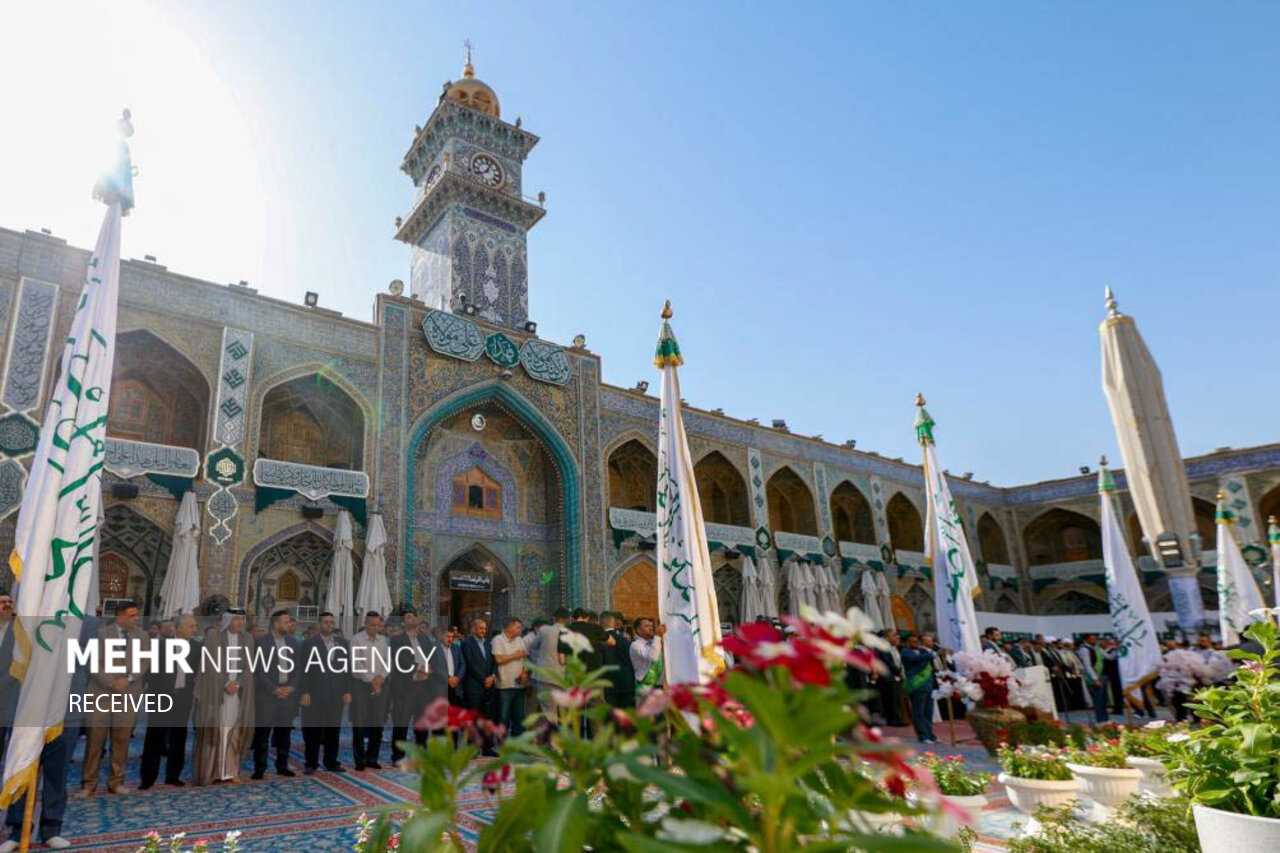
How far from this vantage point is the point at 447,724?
1153 millimetres

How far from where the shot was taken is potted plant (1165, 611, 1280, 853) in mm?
1949

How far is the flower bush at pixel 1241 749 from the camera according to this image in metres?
2.04

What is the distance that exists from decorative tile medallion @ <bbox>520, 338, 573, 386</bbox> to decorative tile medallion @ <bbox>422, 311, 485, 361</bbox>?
96 centimetres

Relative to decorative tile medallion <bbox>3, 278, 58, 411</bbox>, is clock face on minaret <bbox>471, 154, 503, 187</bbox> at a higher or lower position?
higher

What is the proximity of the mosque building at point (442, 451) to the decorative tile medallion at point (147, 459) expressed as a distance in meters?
0.03

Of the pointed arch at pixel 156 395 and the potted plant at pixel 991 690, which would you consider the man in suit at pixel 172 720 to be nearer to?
the pointed arch at pixel 156 395

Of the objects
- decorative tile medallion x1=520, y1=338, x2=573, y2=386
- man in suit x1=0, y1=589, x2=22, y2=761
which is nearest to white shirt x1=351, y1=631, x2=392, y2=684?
man in suit x1=0, y1=589, x2=22, y2=761

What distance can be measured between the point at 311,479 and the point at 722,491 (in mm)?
10423

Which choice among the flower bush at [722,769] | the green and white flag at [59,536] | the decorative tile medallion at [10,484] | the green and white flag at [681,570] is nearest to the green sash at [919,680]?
the green and white flag at [681,570]

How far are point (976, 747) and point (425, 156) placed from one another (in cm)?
1717

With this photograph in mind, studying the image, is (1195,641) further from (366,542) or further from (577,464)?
(366,542)

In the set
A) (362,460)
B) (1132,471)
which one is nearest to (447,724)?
(1132,471)

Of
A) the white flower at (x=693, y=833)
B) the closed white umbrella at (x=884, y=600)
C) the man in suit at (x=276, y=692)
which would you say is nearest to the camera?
the white flower at (x=693, y=833)

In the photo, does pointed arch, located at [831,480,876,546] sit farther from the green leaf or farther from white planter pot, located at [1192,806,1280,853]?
the green leaf
